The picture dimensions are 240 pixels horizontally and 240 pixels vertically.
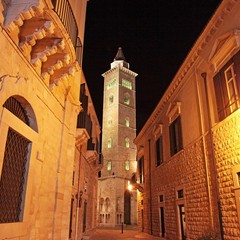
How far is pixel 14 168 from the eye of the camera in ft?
14.7

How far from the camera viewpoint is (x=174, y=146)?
13430mm

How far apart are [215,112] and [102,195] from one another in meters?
34.7

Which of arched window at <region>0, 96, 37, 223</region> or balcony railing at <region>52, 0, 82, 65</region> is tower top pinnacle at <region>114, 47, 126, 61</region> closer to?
balcony railing at <region>52, 0, 82, 65</region>

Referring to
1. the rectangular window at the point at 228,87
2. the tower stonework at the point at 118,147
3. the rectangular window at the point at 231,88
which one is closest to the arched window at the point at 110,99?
the tower stonework at the point at 118,147

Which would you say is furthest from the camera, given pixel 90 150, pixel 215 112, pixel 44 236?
pixel 90 150

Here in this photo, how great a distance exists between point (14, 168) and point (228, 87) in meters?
6.71

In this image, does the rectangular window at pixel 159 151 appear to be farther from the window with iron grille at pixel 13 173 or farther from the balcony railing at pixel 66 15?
the window with iron grille at pixel 13 173

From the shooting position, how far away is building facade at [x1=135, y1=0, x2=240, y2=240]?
770 centimetres

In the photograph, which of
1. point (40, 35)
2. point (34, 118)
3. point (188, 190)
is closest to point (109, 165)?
point (188, 190)

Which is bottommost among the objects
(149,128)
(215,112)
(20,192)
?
(20,192)

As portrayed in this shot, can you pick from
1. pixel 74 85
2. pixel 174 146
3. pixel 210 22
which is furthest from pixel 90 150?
pixel 210 22

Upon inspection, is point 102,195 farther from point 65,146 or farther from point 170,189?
point 65,146

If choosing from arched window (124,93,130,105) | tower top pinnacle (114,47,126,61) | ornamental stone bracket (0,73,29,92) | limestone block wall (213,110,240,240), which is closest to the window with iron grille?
ornamental stone bracket (0,73,29,92)

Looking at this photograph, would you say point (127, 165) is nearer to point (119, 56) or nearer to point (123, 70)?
point (123, 70)
